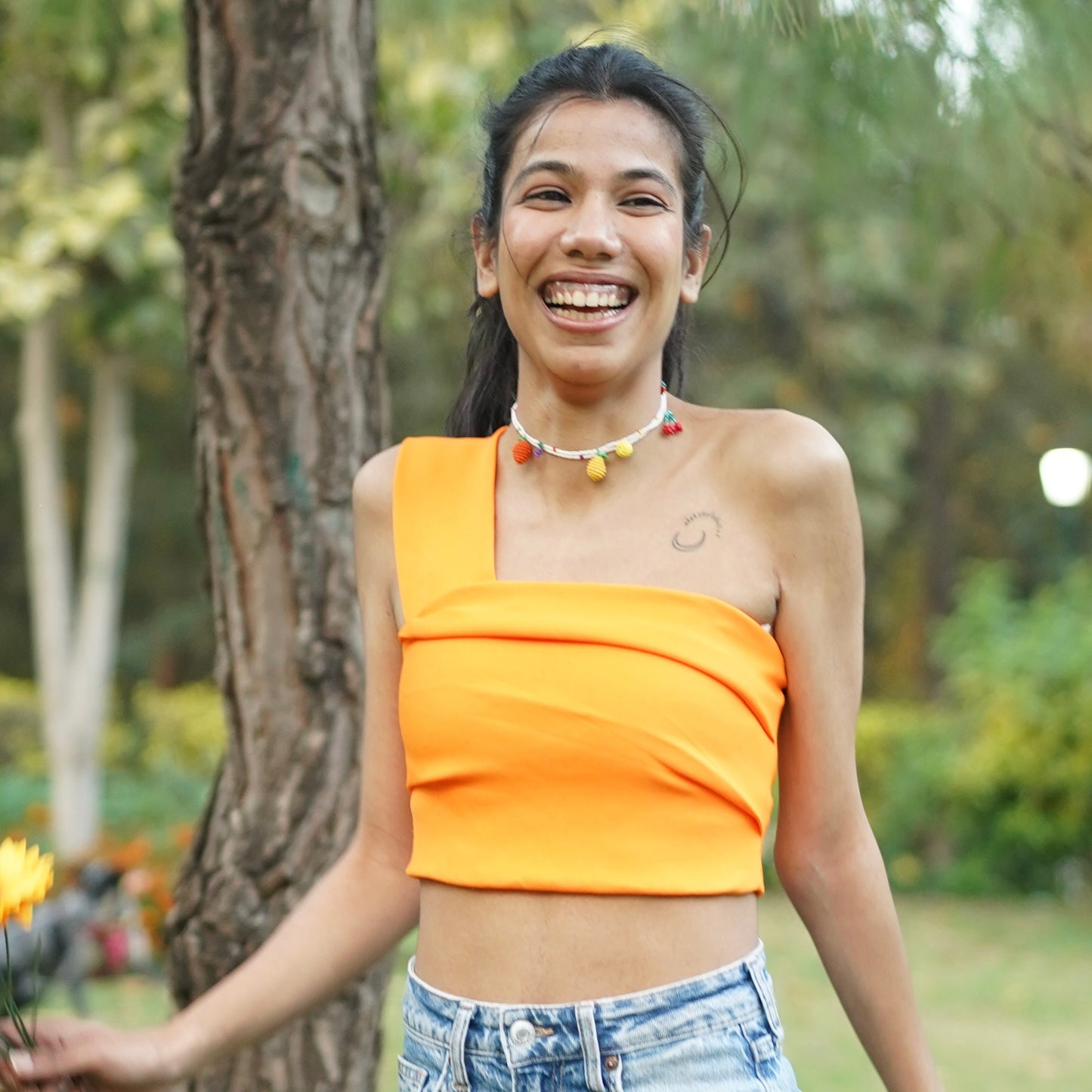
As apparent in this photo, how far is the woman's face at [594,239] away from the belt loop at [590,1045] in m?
0.65

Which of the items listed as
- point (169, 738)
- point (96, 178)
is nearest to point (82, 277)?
point (96, 178)

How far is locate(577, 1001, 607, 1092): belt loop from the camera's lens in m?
1.49

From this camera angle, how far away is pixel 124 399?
8578 mm

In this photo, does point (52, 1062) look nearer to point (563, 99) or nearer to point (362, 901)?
point (362, 901)

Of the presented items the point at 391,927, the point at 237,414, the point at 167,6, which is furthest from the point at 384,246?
the point at 167,6

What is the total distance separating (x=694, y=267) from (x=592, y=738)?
2.02ft

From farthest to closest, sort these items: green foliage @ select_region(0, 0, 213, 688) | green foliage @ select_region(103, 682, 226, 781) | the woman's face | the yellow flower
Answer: green foliage @ select_region(103, 682, 226, 781)
green foliage @ select_region(0, 0, 213, 688)
the woman's face
the yellow flower

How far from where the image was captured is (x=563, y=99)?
5.70ft

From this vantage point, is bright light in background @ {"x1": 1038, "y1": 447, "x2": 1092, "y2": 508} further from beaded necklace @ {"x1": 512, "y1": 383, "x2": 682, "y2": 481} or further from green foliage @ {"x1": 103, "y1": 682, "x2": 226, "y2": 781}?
beaded necklace @ {"x1": 512, "y1": 383, "x2": 682, "y2": 481}

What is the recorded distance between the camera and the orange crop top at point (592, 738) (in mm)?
1529

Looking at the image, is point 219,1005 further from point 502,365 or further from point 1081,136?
point 1081,136

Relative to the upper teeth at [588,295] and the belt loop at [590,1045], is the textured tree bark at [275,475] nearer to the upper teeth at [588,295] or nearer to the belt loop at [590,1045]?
the upper teeth at [588,295]

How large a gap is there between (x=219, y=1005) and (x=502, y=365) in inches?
33.1

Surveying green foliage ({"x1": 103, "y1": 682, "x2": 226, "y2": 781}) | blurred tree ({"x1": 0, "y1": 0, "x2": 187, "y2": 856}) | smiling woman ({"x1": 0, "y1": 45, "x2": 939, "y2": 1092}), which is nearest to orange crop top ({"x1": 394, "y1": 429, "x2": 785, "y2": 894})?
smiling woman ({"x1": 0, "y1": 45, "x2": 939, "y2": 1092})
